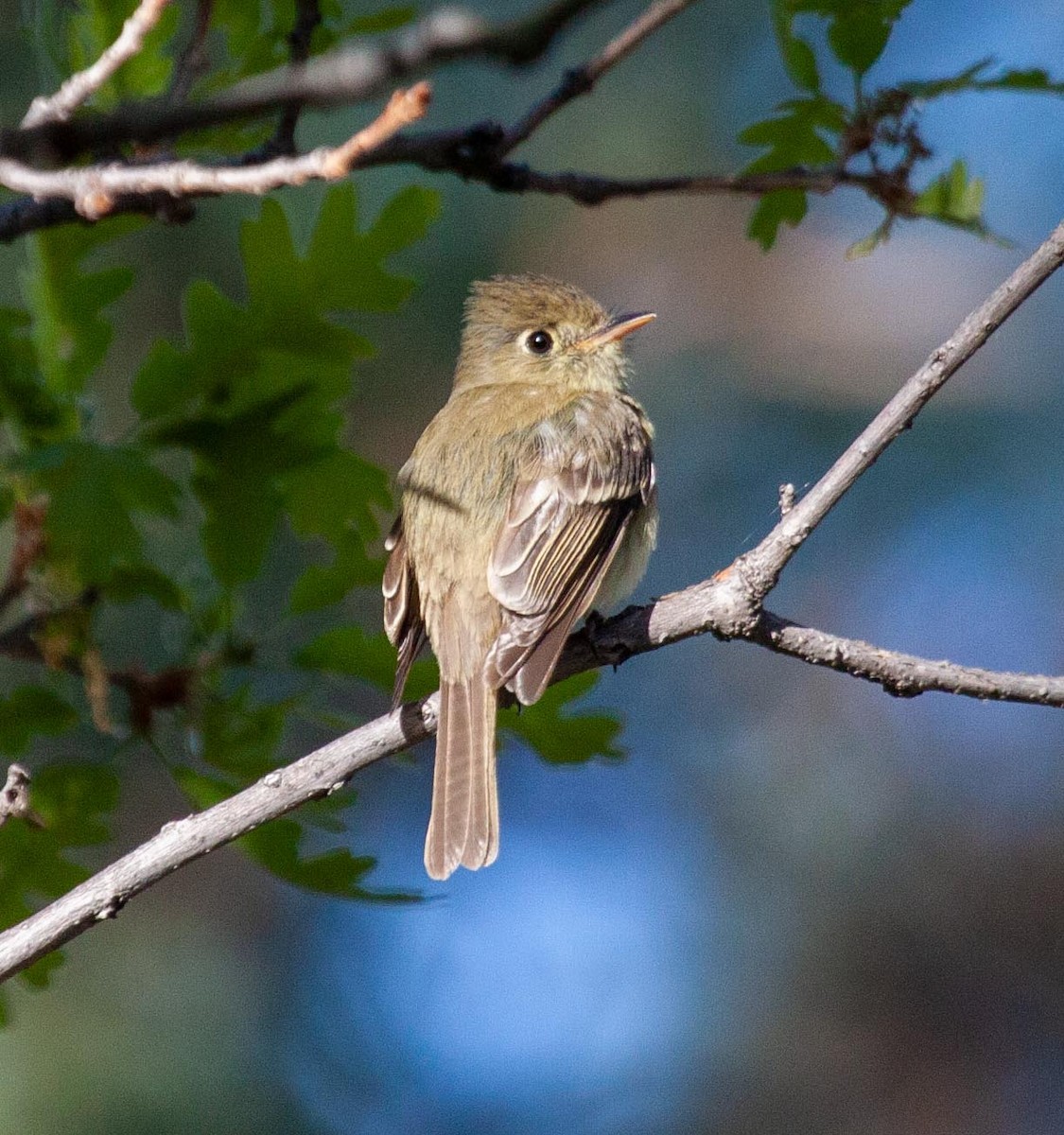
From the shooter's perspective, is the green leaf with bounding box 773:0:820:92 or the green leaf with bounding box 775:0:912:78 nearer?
the green leaf with bounding box 775:0:912:78

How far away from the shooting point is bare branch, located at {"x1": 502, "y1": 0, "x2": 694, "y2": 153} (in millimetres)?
1518

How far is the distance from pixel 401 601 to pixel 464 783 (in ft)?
1.37

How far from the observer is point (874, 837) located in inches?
243

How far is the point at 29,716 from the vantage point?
254cm

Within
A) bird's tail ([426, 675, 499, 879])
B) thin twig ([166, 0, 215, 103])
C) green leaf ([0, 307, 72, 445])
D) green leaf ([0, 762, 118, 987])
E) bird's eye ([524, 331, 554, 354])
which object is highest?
bird's eye ([524, 331, 554, 354])

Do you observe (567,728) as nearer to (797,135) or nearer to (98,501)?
(98,501)

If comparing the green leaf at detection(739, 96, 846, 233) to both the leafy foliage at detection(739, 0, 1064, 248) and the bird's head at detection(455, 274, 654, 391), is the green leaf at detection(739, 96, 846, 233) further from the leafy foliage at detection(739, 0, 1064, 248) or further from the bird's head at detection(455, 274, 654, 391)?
the bird's head at detection(455, 274, 654, 391)

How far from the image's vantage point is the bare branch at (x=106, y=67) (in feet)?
5.41

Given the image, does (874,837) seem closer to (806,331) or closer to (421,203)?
(806,331)

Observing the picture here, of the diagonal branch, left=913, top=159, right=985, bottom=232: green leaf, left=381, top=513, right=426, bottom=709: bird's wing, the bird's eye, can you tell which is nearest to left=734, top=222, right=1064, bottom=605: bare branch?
the diagonal branch

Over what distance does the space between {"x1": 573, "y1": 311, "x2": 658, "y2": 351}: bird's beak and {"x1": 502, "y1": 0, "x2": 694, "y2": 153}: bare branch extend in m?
1.67

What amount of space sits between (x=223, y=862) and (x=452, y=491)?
3.06 metres

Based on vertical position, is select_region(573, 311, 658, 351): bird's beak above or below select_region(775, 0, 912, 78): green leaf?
above

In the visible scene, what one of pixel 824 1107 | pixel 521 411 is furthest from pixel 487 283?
pixel 824 1107
